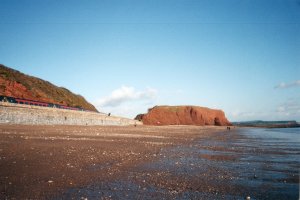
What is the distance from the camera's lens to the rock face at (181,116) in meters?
94.0

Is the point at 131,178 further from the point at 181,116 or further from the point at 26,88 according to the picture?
the point at 181,116

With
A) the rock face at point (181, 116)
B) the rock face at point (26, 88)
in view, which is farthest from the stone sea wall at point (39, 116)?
the rock face at point (181, 116)

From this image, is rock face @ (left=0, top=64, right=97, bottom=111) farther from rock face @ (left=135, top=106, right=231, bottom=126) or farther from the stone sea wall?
rock face @ (left=135, top=106, right=231, bottom=126)

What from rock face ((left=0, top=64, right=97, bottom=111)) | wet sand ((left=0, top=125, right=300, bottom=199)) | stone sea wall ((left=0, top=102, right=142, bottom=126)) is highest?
rock face ((left=0, top=64, right=97, bottom=111))

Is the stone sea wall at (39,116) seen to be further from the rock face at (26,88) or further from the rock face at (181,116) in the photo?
the rock face at (181,116)

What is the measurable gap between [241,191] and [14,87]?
215 feet

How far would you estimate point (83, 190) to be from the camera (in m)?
5.13

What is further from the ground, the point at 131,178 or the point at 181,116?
the point at 181,116

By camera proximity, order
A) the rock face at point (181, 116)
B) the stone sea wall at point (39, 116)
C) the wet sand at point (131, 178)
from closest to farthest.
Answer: the wet sand at point (131, 178)
the stone sea wall at point (39, 116)
the rock face at point (181, 116)

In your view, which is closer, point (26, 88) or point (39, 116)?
point (39, 116)

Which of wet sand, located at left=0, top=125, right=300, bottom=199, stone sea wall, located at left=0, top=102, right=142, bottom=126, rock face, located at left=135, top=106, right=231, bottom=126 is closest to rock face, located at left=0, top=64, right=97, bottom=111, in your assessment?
stone sea wall, located at left=0, top=102, right=142, bottom=126

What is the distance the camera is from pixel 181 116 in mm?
99562

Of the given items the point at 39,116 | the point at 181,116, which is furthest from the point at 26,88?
the point at 181,116

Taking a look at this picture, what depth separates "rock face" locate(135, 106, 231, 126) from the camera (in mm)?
94000
